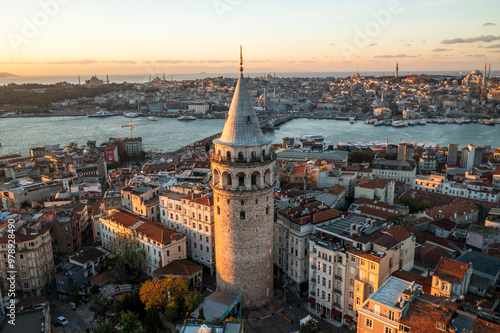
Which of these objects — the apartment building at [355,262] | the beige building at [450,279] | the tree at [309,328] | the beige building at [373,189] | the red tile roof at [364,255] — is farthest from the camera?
the beige building at [373,189]

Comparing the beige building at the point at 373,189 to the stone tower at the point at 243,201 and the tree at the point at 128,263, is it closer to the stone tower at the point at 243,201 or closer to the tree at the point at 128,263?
the stone tower at the point at 243,201

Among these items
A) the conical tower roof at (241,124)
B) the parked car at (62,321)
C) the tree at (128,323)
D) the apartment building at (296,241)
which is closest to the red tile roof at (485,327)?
the apartment building at (296,241)

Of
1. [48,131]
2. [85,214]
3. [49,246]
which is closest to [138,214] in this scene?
[85,214]

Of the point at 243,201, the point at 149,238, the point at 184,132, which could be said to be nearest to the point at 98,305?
the point at 149,238

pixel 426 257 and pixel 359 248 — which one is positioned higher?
pixel 359 248

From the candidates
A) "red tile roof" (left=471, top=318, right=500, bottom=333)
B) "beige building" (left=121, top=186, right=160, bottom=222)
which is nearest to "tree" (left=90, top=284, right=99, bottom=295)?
"beige building" (left=121, top=186, right=160, bottom=222)

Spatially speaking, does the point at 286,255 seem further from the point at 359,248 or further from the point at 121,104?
the point at 121,104

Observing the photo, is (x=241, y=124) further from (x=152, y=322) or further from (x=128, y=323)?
(x=128, y=323)
